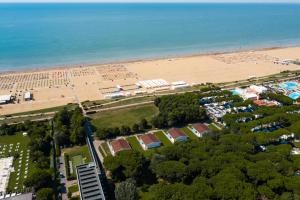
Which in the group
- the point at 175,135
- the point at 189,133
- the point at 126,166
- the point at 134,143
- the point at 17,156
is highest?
the point at 175,135

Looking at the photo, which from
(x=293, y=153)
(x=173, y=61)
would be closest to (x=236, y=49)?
(x=173, y=61)

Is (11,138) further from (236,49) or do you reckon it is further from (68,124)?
(236,49)

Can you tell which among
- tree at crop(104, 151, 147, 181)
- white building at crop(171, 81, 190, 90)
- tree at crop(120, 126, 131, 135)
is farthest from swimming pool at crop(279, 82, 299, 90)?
tree at crop(104, 151, 147, 181)

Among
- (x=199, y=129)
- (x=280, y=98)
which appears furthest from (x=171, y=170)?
(x=280, y=98)

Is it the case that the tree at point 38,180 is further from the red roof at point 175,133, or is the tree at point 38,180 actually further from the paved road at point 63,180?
the red roof at point 175,133

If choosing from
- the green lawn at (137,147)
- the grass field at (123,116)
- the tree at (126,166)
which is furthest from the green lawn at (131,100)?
the tree at (126,166)

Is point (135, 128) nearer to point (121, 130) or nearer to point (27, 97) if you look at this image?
point (121, 130)

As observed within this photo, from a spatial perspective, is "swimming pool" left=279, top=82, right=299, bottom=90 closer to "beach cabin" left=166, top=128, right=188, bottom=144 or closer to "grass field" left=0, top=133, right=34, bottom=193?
"beach cabin" left=166, top=128, right=188, bottom=144
